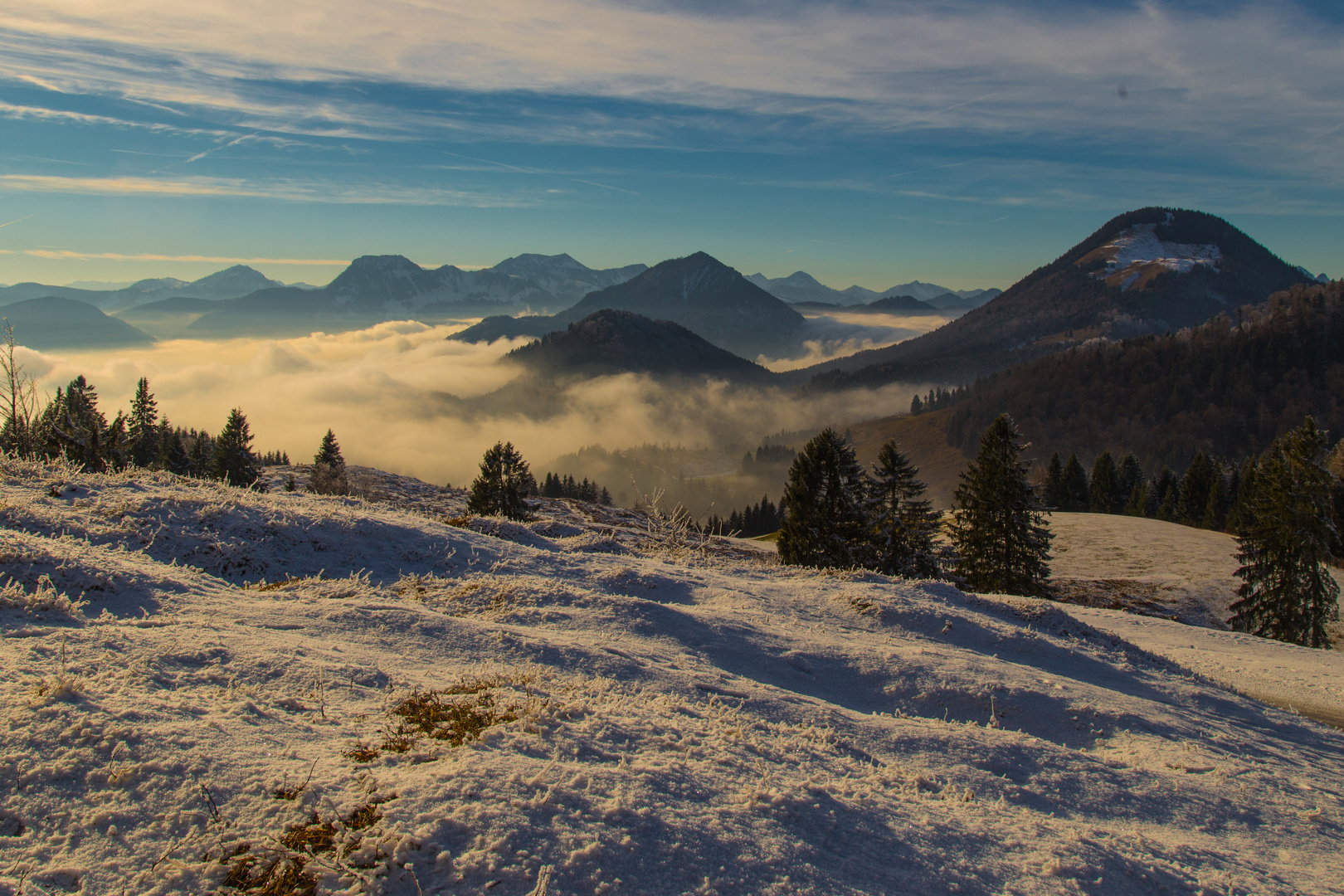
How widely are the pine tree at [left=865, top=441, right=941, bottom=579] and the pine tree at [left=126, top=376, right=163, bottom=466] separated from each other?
90.6 m

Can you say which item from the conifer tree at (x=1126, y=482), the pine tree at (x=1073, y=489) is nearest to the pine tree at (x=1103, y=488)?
the conifer tree at (x=1126, y=482)

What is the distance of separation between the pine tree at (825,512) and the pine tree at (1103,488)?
269ft

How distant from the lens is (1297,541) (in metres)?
35.9

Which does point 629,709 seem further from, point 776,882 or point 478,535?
point 478,535

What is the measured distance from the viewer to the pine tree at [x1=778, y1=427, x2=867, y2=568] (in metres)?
37.6

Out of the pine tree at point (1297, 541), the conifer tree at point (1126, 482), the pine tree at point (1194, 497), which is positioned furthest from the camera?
the conifer tree at point (1126, 482)

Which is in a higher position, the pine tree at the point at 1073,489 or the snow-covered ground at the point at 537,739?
the snow-covered ground at the point at 537,739

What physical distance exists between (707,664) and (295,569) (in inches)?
310

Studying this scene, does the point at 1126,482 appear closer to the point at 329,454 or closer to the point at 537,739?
the point at 329,454

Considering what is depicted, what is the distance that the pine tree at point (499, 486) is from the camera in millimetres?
54281

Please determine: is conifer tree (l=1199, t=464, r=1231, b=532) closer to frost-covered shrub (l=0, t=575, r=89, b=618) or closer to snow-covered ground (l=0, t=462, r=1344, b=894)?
snow-covered ground (l=0, t=462, r=1344, b=894)

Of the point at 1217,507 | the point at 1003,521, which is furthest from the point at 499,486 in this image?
the point at 1217,507

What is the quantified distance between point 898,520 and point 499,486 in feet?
108

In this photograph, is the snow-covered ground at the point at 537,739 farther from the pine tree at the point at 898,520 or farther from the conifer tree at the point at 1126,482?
the conifer tree at the point at 1126,482
